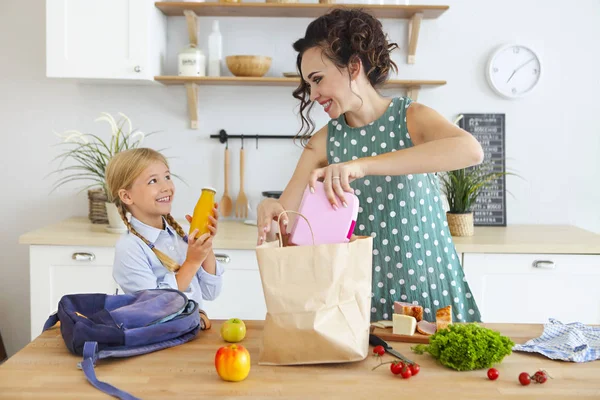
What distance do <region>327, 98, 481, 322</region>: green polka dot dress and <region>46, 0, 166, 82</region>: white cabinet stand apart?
1.56 m

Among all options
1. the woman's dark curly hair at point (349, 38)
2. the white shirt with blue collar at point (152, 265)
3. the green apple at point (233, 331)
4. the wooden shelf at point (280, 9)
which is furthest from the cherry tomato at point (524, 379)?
the wooden shelf at point (280, 9)

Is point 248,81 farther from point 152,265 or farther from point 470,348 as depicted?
point 470,348

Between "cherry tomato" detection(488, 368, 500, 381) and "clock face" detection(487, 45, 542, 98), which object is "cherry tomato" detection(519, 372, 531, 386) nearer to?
"cherry tomato" detection(488, 368, 500, 381)

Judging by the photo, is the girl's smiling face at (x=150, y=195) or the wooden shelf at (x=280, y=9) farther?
the wooden shelf at (x=280, y=9)

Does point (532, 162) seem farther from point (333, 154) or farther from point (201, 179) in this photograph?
point (333, 154)

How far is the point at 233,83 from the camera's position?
132 inches

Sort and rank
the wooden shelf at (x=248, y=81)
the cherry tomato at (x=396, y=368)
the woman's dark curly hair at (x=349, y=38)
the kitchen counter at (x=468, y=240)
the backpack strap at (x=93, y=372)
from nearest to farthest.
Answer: the backpack strap at (x=93, y=372) → the cherry tomato at (x=396, y=368) → the woman's dark curly hair at (x=349, y=38) → the kitchen counter at (x=468, y=240) → the wooden shelf at (x=248, y=81)

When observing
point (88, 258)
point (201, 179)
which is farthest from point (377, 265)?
point (201, 179)

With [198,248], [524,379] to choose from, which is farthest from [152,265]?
[524,379]

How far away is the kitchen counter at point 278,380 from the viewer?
1272 mm

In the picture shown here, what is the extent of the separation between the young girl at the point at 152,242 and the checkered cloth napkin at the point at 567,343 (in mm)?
875

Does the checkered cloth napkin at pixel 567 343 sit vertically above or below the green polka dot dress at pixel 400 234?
below

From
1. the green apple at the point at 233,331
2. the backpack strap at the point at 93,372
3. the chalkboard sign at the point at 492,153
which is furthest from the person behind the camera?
the chalkboard sign at the point at 492,153

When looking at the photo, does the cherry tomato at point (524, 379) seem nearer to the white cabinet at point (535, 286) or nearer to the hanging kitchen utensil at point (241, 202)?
the white cabinet at point (535, 286)
